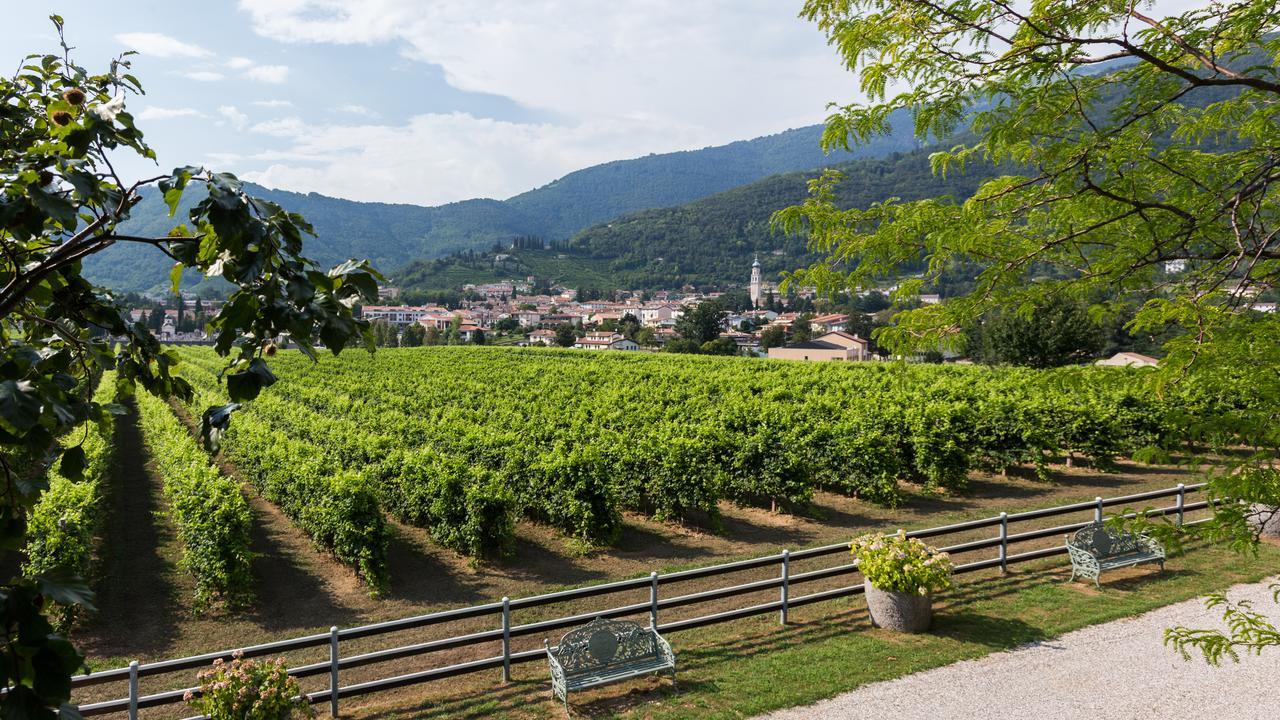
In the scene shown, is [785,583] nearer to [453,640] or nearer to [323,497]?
[453,640]

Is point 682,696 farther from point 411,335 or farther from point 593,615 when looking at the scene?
point 411,335

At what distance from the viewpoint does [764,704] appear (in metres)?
7.13

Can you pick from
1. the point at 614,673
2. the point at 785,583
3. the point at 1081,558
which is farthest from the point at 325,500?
the point at 1081,558

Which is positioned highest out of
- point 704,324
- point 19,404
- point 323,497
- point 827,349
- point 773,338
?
point 19,404

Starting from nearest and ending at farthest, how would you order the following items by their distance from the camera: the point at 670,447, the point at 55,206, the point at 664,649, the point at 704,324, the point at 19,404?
1. the point at 19,404
2. the point at 55,206
3. the point at 664,649
4. the point at 670,447
5. the point at 704,324

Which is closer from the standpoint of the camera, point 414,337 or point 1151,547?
point 1151,547

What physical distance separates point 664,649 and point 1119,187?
6024 millimetres

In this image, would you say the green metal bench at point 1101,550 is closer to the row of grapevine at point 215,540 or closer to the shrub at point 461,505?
the shrub at point 461,505

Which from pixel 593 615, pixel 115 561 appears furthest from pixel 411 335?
pixel 593 615

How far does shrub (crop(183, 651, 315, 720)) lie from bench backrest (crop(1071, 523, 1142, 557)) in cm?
1024

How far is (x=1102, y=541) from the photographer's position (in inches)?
408

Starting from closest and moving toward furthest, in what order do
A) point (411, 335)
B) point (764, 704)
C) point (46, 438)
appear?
1. point (46, 438)
2. point (764, 704)
3. point (411, 335)

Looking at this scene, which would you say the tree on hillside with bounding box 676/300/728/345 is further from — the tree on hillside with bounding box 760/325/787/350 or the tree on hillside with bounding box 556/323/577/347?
the tree on hillside with bounding box 556/323/577/347

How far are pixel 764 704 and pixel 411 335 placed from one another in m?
98.6
